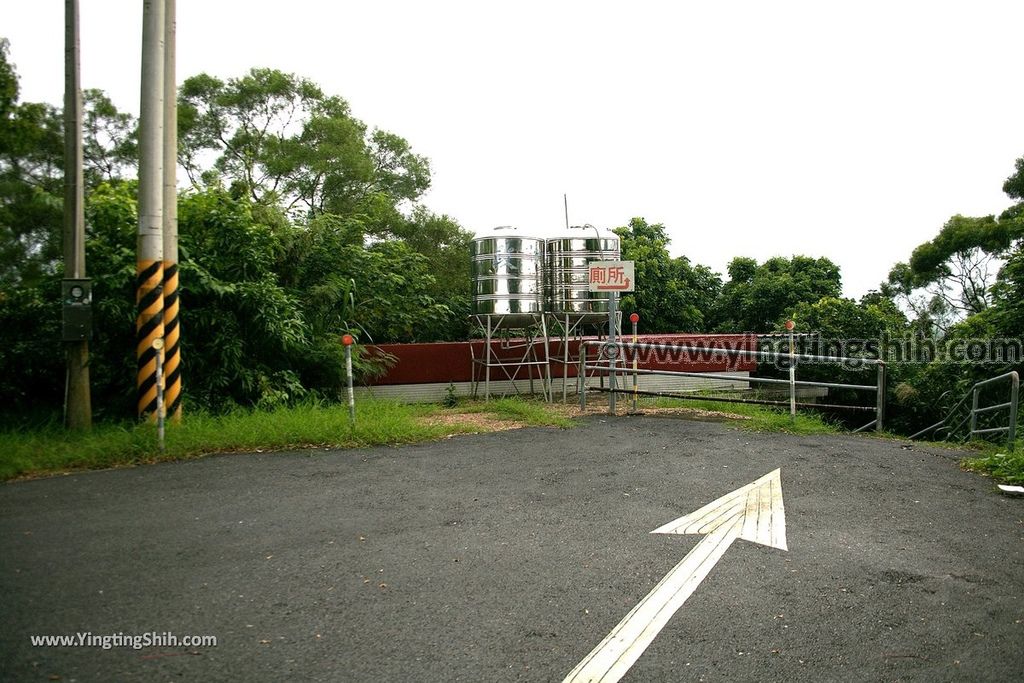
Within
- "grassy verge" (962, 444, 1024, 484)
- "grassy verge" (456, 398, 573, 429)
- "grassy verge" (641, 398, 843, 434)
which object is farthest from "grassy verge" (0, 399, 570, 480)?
"grassy verge" (962, 444, 1024, 484)

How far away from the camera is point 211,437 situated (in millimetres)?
8586

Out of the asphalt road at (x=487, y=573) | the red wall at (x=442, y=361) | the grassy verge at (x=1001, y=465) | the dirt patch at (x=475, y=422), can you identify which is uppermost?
the red wall at (x=442, y=361)

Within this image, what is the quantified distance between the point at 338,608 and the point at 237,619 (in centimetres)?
50

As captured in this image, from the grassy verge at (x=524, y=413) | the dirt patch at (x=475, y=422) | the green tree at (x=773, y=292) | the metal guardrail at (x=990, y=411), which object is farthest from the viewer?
the green tree at (x=773, y=292)

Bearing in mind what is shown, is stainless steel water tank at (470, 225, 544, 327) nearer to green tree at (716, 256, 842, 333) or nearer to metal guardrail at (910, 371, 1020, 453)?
metal guardrail at (910, 371, 1020, 453)

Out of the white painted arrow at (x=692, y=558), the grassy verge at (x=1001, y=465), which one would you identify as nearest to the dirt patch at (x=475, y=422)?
the white painted arrow at (x=692, y=558)

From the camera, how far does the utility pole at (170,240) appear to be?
9.29 meters

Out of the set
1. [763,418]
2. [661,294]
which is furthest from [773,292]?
[763,418]

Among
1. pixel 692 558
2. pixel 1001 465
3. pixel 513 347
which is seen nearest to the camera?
pixel 692 558

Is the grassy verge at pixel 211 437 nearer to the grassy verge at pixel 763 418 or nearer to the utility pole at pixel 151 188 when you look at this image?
the utility pole at pixel 151 188

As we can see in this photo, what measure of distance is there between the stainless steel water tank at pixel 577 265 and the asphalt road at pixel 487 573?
23.8 ft

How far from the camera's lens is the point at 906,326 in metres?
19.9

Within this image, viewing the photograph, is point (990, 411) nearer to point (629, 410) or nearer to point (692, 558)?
point (629, 410)

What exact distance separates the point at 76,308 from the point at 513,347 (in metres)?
8.53
